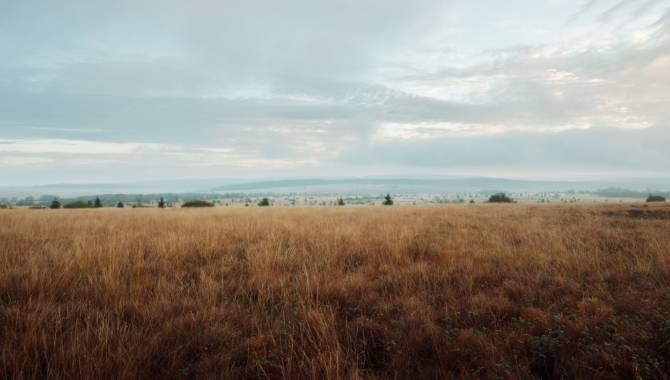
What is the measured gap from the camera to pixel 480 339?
2.68 metres

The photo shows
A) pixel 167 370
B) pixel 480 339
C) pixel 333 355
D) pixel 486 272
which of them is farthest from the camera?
pixel 486 272

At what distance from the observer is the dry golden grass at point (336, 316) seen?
7.80 feet

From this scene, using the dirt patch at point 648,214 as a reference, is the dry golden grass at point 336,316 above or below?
above

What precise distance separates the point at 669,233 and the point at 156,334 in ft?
41.7

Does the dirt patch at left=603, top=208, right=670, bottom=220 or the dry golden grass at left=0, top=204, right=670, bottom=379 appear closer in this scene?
the dry golden grass at left=0, top=204, right=670, bottom=379

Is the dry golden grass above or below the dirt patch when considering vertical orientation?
above

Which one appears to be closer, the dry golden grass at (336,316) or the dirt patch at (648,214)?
the dry golden grass at (336,316)

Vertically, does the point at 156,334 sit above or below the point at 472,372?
above

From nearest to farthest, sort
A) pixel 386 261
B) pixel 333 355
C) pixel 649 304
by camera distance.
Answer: pixel 333 355 → pixel 649 304 → pixel 386 261

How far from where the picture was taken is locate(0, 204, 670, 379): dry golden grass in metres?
2.38

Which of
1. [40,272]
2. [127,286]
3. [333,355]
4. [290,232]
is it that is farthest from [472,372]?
[290,232]

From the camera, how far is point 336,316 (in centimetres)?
336

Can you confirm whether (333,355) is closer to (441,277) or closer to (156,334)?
(156,334)

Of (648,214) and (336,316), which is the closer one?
(336,316)
